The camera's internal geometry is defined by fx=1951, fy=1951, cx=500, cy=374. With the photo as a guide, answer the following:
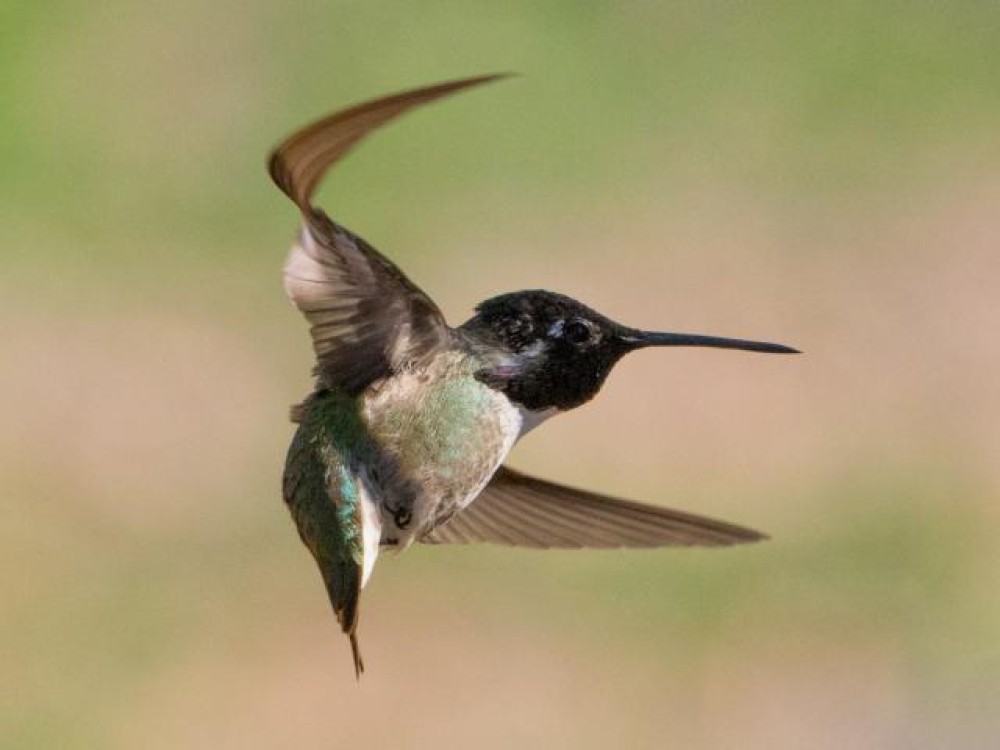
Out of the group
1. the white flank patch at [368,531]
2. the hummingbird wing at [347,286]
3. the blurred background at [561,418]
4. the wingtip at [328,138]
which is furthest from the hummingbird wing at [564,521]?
the blurred background at [561,418]

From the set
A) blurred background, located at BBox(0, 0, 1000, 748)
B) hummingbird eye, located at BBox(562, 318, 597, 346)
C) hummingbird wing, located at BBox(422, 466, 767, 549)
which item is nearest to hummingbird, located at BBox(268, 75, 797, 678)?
hummingbird eye, located at BBox(562, 318, 597, 346)

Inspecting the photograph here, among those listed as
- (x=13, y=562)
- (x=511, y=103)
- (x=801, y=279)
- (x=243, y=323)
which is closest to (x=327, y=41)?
(x=511, y=103)

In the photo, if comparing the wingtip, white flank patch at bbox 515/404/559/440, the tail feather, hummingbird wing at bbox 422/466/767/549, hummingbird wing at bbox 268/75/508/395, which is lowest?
the tail feather

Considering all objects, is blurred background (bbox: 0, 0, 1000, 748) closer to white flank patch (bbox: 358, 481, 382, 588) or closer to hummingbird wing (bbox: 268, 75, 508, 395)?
white flank patch (bbox: 358, 481, 382, 588)

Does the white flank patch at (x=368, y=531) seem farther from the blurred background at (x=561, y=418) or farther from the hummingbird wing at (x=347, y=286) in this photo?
the blurred background at (x=561, y=418)

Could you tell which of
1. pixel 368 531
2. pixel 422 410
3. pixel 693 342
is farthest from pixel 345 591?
pixel 693 342

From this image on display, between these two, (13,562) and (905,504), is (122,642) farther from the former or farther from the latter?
(905,504)

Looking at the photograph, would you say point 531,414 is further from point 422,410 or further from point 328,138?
point 328,138
